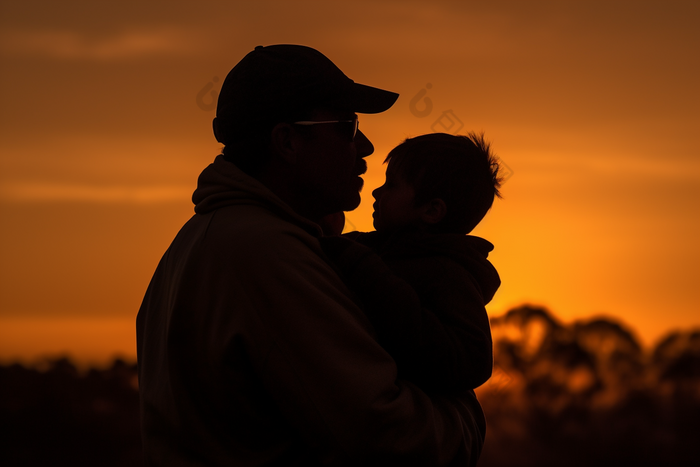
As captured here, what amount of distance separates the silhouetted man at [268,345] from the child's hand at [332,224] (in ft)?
2.26

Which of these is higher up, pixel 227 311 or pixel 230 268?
pixel 230 268

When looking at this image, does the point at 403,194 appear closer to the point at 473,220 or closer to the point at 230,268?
the point at 473,220

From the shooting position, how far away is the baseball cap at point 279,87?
213cm

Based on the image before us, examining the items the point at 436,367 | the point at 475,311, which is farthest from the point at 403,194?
the point at 436,367

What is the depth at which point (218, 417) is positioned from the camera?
5.99 feet

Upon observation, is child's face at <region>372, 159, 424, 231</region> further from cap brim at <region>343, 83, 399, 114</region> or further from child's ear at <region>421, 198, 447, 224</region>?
cap brim at <region>343, 83, 399, 114</region>

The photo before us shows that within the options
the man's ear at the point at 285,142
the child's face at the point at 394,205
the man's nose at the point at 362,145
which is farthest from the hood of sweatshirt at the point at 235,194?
the child's face at the point at 394,205

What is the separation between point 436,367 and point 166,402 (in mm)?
787

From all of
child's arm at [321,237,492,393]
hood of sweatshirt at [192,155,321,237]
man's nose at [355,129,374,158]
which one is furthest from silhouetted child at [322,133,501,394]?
man's nose at [355,129,374,158]

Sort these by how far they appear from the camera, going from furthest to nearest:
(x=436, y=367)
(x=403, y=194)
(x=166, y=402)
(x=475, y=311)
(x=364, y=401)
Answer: (x=403, y=194)
(x=475, y=311)
(x=436, y=367)
(x=166, y=402)
(x=364, y=401)

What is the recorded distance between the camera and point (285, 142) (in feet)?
7.18

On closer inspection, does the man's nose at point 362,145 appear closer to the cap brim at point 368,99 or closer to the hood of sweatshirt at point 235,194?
the cap brim at point 368,99

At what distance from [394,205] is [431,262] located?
0.44 meters

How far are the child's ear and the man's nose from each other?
1.35 ft
